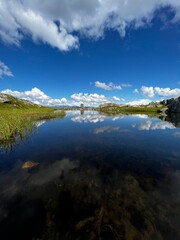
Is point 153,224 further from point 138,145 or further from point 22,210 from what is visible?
point 138,145

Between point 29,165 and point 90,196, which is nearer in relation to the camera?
point 90,196

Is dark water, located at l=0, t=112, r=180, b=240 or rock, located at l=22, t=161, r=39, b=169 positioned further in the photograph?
rock, located at l=22, t=161, r=39, b=169

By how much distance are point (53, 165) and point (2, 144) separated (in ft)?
39.0

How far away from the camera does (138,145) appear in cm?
2512

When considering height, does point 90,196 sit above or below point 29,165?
below

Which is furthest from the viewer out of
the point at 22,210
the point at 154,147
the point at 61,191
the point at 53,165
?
the point at 154,147

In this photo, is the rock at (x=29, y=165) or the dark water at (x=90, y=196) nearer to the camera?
the dark water at (x=90, y=196)

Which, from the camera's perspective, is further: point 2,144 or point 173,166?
point 2,144

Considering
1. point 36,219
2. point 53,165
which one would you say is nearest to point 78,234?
point 36,219

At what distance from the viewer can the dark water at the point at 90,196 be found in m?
8.48

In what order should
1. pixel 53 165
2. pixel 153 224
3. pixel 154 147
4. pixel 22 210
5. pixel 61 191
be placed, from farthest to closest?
pixel 154 147
pixel 53 165
pixel 61 191
pixel 22 210
pixel 153 224

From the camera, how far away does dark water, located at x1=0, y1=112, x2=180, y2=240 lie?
8477mm

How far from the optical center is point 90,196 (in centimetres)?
1142

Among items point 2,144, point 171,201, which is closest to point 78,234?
point 171,201
